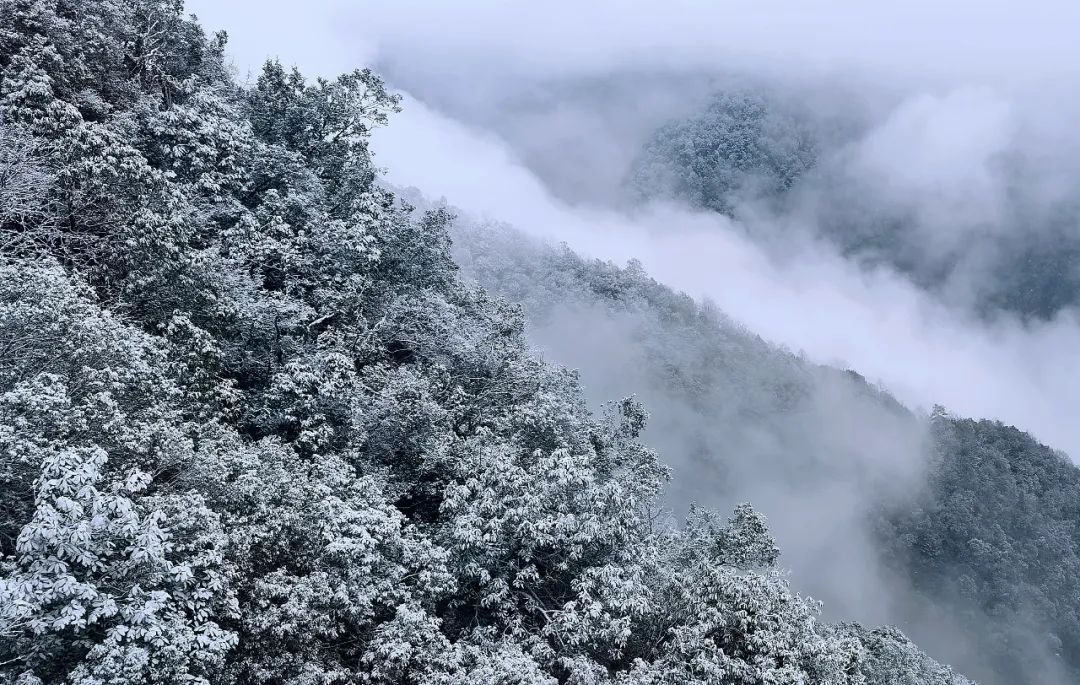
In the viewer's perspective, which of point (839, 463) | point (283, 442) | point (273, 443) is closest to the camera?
point (273, 443)

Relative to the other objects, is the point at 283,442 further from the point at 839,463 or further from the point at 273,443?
the point at 839,463

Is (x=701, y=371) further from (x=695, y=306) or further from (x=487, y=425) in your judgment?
(x=487, y=425)

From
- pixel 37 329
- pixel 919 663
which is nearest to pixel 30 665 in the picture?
pixel 37 329

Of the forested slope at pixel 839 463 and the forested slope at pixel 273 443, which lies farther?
the forested slope at pixel 839 463

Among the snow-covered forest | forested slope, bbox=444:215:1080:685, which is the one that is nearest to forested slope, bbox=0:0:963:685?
the snow-covered forest

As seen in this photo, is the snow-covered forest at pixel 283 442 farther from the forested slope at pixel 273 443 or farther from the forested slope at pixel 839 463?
the forested slope at pixel 839 463

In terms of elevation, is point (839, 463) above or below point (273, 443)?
above

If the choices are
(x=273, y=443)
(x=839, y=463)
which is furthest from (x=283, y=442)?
(x=839, y=463)

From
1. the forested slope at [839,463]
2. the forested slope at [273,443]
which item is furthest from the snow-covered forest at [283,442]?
the forested slope at [839,463]

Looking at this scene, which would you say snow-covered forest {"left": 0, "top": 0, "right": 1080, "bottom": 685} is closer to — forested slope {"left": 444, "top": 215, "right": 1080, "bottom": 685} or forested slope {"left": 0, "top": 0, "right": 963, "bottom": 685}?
forested slope {"left": 0, "top": 0, "right": 963, "bottom": 685}
